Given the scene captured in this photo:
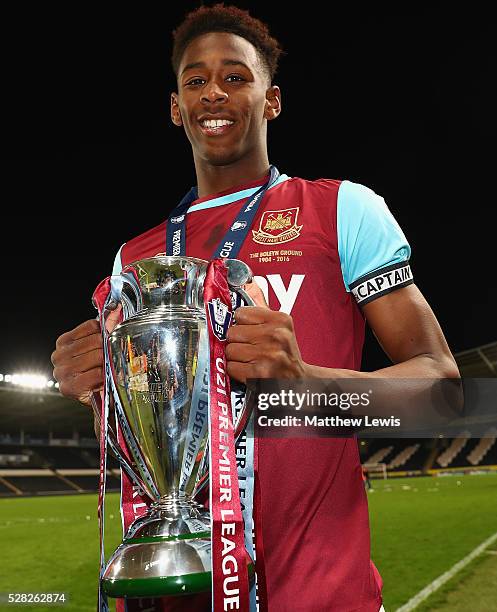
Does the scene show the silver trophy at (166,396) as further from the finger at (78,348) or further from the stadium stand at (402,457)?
the stadium stand at (402,457)

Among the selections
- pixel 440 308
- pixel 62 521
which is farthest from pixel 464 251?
pixel 62 521

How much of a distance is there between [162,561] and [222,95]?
42.0 inches

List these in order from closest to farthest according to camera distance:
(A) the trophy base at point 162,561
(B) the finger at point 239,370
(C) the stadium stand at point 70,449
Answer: (A) the trophy base at point 162,561 < (B) the finger at point 239,370 < (C) the stadium stand at point 70,449

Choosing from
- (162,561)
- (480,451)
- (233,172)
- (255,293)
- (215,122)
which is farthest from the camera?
(480,451)

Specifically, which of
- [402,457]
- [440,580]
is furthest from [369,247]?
[402,457]

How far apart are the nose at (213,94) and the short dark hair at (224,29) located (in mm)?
178

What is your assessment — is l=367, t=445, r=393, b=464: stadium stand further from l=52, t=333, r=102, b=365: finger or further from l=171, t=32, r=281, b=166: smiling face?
l=52, t=333, r=102, b=365: finger

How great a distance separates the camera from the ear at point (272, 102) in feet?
5.50

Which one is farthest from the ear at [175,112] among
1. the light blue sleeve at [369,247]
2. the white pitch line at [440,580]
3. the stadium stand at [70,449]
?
the stadium stand at [70,449]

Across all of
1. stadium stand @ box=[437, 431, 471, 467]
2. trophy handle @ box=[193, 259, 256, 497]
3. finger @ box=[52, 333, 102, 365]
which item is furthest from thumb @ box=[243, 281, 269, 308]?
stadium stand @ box=[437, 431, 471, 467]

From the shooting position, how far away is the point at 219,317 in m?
0.91

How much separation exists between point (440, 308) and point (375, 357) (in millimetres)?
5785

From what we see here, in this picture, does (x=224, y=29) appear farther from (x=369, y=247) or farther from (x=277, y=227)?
(x=369, y=247)

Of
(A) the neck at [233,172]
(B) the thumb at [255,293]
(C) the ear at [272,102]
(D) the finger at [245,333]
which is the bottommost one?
(D) the finger at [245,333]
